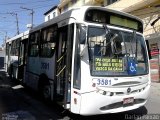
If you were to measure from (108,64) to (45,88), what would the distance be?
3188mm

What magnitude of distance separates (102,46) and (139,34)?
1.76 m

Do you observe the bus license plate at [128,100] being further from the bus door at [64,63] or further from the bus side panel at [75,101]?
the bus door at [64,63]

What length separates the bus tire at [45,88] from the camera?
980 cm

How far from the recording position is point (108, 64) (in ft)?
25.2

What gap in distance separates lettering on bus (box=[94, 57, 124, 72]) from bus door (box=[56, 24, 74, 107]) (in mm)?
772

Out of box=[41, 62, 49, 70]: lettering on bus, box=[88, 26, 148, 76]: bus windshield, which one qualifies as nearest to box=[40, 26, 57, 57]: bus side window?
box=[41, 62, 49, 70]: lettering on bus

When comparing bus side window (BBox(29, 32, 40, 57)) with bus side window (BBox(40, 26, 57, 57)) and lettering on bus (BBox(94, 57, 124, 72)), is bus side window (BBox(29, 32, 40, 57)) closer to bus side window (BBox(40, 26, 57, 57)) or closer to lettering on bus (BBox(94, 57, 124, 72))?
bus side window (BBox(40, 26, 57, 57))

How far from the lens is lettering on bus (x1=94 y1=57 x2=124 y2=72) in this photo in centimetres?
755

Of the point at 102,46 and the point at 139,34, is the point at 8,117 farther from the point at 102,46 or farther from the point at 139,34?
the point at 139,34

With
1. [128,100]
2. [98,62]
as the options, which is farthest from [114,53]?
[128,100]

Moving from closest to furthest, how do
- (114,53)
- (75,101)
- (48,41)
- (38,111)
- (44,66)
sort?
(75,101), (114,53), (38,111), (48,41), (44,66)

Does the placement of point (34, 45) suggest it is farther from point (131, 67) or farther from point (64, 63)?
point (131, 67)

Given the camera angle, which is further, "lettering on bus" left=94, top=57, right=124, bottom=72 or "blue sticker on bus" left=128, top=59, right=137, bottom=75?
"blue sticker on bus" left=128, top=59, right=137, bottom=75

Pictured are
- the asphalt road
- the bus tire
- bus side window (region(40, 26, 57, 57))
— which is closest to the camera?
the asphalt road
